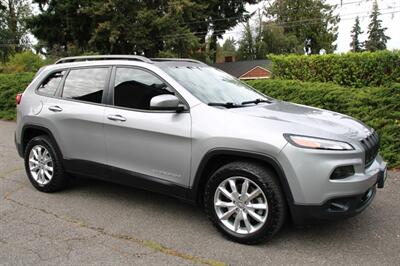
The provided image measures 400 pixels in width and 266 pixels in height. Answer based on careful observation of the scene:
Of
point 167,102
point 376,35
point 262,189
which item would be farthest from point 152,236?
point 376,35

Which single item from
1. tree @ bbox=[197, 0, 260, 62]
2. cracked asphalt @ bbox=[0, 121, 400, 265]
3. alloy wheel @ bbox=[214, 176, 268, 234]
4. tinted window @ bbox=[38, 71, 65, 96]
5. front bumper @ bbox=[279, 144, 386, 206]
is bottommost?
cracked asphalt @ bbox=[0, 121, 400, 265]

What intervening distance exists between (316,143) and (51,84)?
3.59 metres

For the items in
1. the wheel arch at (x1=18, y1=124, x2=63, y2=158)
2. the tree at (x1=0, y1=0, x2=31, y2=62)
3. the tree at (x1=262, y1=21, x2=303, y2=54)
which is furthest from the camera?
the tree at (x1=262, y1=21, x2=303, y2=54)

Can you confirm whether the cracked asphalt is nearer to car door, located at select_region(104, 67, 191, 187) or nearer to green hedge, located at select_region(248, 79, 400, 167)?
car door, located at select_region(104, 67, 191, 187)

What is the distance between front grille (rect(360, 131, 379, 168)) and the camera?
4011 millimetres

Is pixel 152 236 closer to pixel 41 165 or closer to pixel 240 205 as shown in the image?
pixel 240 205

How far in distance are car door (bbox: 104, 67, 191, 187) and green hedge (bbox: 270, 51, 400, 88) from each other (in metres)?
5.34

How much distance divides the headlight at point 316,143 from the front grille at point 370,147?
0.27 metres

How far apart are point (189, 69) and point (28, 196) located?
2.60 metres

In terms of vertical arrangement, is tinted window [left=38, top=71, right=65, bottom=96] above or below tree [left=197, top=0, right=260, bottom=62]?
below

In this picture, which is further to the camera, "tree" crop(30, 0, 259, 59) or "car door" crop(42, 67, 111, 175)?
"tree" crop(30, 0, 259, 59)

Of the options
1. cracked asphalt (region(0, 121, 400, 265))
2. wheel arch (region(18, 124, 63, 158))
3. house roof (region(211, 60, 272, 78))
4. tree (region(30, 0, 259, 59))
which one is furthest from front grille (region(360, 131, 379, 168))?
house roof (region(211, 60, 272, 78))

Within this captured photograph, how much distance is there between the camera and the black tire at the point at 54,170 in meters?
5.50

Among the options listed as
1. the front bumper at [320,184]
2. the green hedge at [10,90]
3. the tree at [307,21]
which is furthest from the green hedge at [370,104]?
the tree at [307,21]
